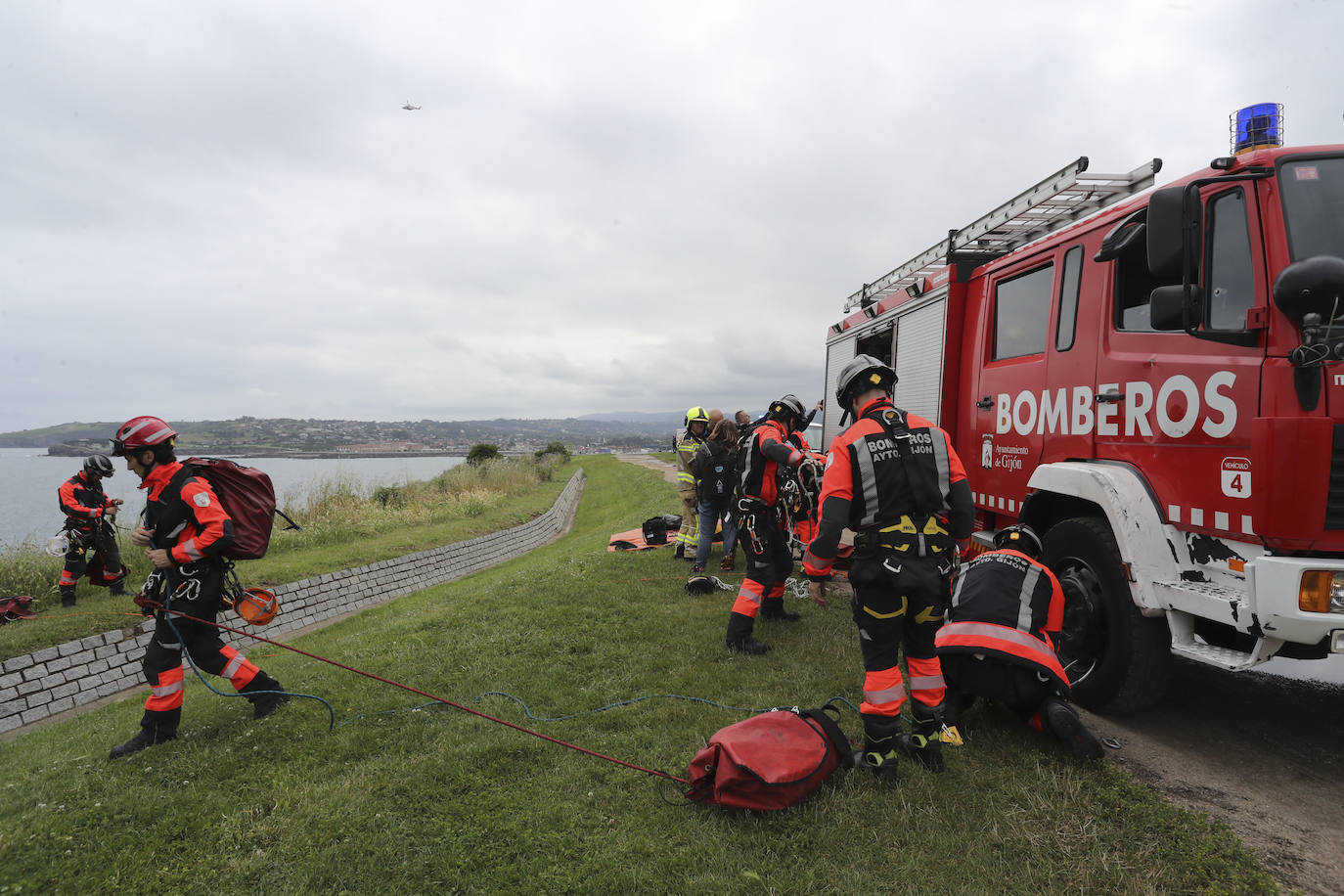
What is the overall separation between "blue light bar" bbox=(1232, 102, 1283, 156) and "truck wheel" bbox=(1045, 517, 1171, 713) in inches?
84.7

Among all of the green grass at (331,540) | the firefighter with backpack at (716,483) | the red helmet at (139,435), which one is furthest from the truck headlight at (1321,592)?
the green grass at (331,540)

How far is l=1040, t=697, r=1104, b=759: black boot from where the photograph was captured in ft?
10.4

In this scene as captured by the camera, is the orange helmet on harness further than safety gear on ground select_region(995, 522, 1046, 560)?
Yes

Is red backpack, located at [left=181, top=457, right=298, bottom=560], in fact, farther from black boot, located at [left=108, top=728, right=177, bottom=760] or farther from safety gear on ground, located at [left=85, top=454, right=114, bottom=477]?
safety gear on ground, located at [left=85, top=454, right=114, bottom=477]

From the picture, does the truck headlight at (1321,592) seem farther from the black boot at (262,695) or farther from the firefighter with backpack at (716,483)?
the black boot at (262,695)

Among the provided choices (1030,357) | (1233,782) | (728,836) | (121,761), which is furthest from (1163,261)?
(121,761)

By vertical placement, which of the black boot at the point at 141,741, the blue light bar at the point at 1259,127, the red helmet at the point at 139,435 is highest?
the blue light bar at the point at 1259,127

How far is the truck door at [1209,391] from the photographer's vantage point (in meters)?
2.87

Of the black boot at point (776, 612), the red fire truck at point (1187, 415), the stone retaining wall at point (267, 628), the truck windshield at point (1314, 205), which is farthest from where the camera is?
the stone retaining wall at point (267, 628)

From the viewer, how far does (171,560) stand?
395 centimetres

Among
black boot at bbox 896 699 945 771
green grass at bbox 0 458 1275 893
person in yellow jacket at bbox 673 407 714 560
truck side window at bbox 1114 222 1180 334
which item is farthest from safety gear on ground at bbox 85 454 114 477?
truck side window at bbox 1114 222 1180 334

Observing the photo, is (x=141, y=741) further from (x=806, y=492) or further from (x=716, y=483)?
(x=716, y=483)

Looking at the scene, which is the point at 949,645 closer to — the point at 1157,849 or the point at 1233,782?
the point at 1157,849

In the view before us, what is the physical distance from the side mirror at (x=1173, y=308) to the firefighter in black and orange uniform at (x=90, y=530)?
1132 cm
